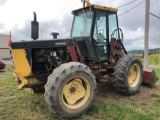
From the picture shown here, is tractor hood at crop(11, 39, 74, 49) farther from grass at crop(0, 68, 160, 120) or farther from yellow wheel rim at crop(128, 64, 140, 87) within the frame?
yellow wheel rim at crop(128, 64, 140, 87)

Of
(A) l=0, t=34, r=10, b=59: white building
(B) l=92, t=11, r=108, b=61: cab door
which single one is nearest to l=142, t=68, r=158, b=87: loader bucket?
(B) l=92, t=11, r=108, b=61: cab door

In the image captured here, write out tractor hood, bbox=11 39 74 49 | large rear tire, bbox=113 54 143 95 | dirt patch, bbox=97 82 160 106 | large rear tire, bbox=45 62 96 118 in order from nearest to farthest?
1. large rear tire, bbox=45 62 96 118
2. tractor hood, bbox=11 39 74 49
3. dirt patch, bbox=97 82 160 106
4. large rear tire, bbox=113 54 143 95

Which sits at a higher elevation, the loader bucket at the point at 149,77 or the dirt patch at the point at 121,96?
the loader bucket at the point at 149,77

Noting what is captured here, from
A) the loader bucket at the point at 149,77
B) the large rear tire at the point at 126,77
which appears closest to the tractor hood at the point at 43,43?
the large rear tire at the point at 126,77

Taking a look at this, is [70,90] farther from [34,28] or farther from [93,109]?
[34,28]

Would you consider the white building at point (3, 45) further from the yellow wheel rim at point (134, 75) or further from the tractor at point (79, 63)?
the yellow wheel rim at point (134, 75)

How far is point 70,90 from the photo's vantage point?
18.6 ft

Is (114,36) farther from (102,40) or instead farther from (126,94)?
(126,94)

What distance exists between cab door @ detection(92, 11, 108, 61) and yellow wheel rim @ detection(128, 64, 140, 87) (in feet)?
3.59

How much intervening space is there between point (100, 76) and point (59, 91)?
2219mm

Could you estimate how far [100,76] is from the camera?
23.4 feet

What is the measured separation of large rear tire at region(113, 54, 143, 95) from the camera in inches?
276

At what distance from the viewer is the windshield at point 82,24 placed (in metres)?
7.03

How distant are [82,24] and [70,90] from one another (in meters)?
2.47
